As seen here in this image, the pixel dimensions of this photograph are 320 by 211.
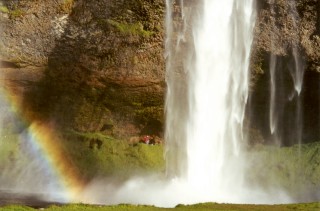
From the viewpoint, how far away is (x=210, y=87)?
4262 cm

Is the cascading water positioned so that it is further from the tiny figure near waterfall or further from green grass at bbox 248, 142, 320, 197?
the tiny figure near waterfall

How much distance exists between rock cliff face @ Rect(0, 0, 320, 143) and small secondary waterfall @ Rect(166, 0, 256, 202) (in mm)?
1148

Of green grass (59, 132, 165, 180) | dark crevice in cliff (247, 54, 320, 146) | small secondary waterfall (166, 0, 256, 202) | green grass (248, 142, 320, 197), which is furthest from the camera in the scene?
dark crevice in cliff (247, 54, 320, 146)

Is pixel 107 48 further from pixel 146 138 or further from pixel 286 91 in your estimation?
pixel 286 91

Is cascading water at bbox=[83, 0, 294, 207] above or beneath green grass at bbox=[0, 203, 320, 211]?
above

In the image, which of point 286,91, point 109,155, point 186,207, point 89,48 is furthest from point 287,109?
point 186,207

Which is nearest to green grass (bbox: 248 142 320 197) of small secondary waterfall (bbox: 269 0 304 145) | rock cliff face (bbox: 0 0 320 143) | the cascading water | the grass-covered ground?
the grass-covered ground

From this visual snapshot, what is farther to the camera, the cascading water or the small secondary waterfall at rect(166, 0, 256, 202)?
the small secondary waterfall at rect(166, 0, 256, 202)

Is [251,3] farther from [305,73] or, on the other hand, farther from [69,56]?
[69,56]

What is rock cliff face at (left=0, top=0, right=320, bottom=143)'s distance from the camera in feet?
131

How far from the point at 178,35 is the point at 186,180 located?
488 inches

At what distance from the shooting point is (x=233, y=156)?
1708 inches

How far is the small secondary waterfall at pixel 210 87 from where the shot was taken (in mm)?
41469

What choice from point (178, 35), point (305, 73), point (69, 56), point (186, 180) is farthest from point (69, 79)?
point (305, 73)
